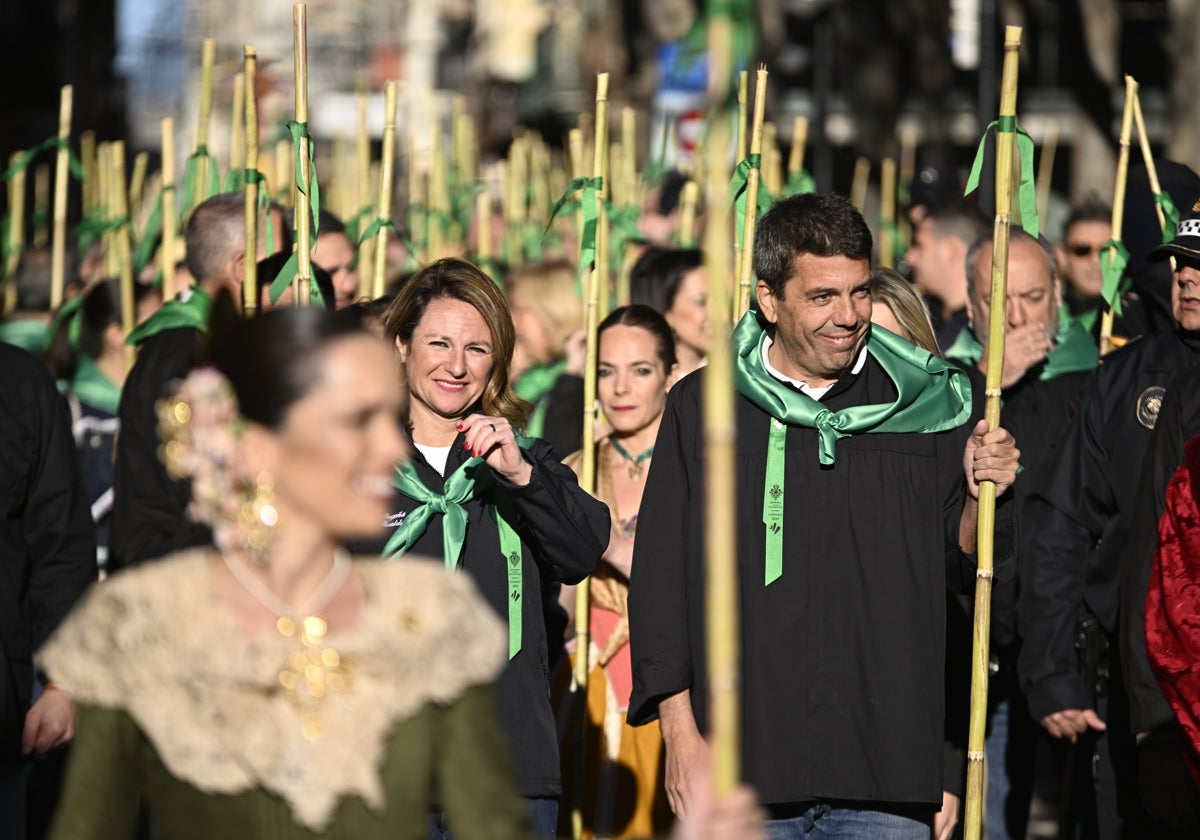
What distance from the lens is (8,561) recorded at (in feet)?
16.4

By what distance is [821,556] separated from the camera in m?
4.43

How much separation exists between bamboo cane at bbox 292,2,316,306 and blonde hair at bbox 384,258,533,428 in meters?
0.26

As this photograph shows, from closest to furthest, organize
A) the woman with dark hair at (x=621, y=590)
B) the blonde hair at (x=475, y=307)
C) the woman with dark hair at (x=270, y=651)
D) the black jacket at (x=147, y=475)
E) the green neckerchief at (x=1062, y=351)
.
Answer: the woman with dark hair at (x=270, y=651) → the blonde hair at (x=475, y=307) → the black jacket at (x=147, y=475) → the woman with dark hair at (x=621, y=590) → the green neckerchief at (x=1062, y=351)

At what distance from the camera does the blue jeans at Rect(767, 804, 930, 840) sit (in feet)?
14.5

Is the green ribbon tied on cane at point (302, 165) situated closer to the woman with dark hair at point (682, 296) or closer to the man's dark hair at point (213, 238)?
the man's dark hair at point (213, 238)

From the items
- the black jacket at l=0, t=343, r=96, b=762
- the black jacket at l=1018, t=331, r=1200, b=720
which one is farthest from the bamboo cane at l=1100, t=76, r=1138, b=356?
the black jacket at l=0, t=343, r=96, b=762

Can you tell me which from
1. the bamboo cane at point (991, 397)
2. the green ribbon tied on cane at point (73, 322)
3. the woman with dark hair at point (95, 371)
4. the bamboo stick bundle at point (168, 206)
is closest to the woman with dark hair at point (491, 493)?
the bamboo cane at point (991, 397)

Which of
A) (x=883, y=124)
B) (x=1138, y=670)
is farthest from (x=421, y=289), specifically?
(x=883, y=124)

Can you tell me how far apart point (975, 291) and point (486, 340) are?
7.83 feet

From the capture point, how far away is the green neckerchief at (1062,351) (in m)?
6.62

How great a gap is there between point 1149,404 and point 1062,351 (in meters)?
1.13

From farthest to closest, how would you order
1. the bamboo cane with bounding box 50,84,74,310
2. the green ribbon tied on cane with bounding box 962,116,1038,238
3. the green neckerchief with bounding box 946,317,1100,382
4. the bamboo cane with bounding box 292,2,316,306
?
the bamboo cane with bounding box 50,84,74,310 → the green neckerchief with bounding box 946,317,1100,382 → the green ribbon tied on cane with bounding box 962,116,1038,238 → the bamboo cane with bounding box 292,2,316,306

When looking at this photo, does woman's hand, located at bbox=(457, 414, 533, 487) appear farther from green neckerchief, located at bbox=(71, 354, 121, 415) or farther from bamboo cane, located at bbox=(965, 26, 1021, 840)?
green neckerchief, located at bbox=(71, 354, 121, 415)

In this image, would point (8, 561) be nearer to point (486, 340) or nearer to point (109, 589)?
point (486, 340)
